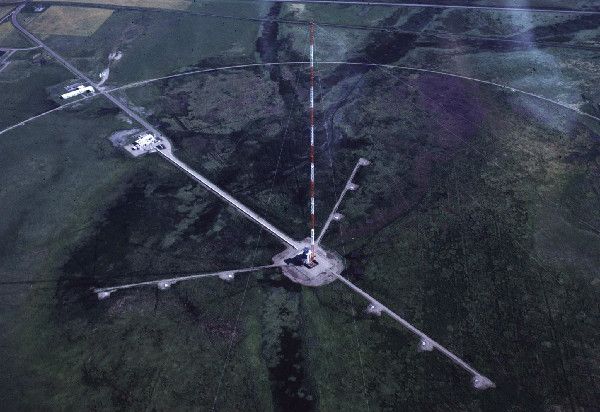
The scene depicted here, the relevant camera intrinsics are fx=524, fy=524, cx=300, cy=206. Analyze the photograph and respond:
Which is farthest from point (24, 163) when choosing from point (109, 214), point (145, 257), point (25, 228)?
point (145, 257)

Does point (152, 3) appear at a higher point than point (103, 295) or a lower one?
higher

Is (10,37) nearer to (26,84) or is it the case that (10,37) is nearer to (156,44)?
(26,84)

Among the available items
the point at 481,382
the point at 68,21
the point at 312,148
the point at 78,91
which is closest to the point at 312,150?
the point at 312,148

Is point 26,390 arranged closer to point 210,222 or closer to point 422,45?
point 210,222

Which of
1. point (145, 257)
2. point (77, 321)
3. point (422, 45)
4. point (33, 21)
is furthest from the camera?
point (33, 21)

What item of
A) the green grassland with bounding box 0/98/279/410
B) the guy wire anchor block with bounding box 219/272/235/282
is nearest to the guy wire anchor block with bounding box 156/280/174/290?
the green grassland with bounding box 0/98/279/410
